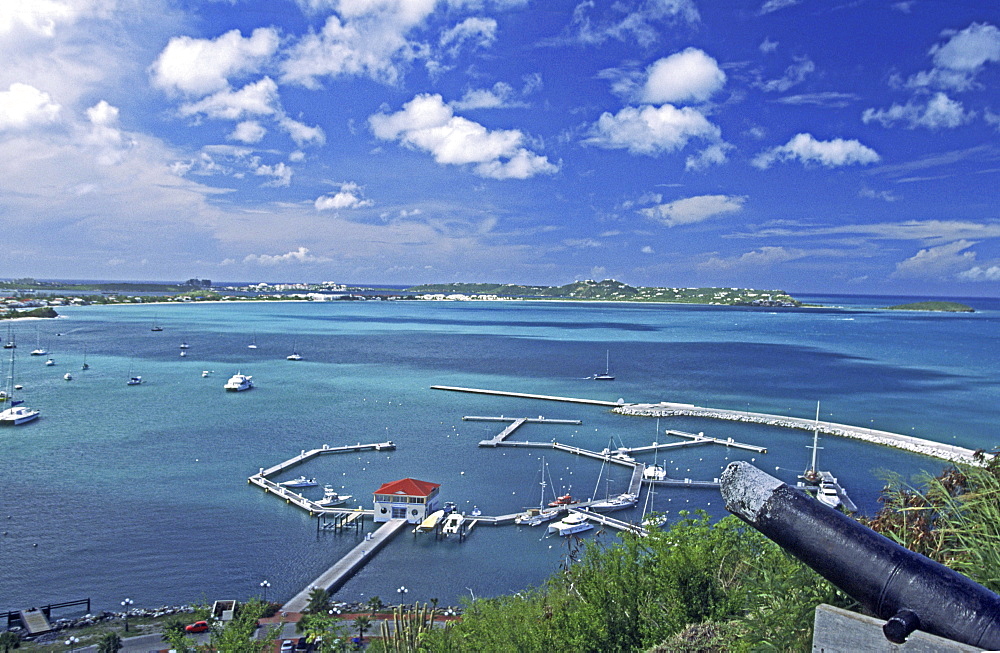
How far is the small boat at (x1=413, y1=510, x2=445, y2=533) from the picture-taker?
80.2ft

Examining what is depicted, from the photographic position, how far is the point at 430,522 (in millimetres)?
24703

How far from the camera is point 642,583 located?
33.3ft

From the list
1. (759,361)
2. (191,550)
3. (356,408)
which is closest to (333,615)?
(191,550)

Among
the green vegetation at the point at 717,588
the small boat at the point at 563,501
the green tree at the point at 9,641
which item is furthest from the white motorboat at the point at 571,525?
the green tree at the point at 9,641

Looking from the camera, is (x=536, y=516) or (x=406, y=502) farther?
(x=406, y=502)

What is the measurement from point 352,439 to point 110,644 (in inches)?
897

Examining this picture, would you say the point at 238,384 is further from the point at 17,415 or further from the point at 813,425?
the point at 813,425

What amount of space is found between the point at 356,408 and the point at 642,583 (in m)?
38.5

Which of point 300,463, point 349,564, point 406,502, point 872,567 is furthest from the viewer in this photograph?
point 300,463

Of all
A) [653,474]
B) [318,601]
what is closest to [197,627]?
[318,601]

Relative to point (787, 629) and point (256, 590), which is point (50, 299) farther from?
point (787, 629)

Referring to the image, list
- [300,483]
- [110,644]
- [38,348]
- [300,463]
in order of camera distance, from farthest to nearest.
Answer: [38,348], [300,463], [300,483], [110,644]

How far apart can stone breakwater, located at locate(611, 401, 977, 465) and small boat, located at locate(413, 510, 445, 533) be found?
2330 cm

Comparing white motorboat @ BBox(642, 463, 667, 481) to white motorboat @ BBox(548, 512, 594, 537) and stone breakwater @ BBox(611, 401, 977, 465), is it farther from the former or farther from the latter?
stone breakwater @ BBox(611, 401, 977, 465)
